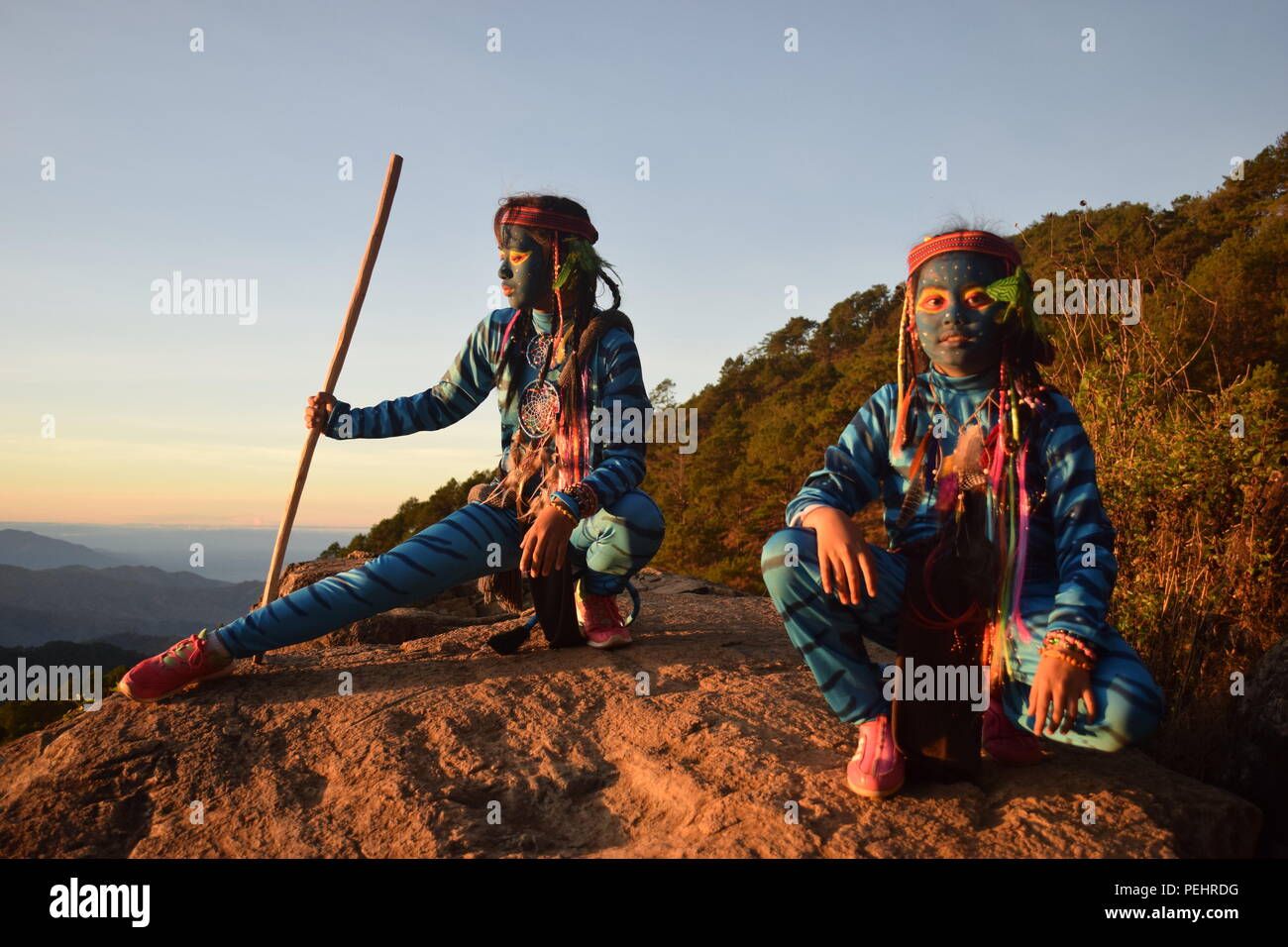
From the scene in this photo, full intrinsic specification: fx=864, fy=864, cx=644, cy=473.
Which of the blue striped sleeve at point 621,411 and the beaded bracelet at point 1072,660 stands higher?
the blue striped sleeve at point 621,411

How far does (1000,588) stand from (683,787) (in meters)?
1.02

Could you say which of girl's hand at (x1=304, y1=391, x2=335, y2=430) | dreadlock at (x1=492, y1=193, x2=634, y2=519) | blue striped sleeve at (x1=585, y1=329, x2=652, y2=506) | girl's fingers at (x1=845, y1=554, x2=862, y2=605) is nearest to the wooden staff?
girl's hand at (x1=304, y1=391, x2=335, y2=430)

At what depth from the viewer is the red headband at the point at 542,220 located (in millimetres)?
3352

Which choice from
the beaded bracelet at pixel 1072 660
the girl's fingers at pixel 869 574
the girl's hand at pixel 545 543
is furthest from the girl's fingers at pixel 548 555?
the beaded bracelet at pixel 1072 660

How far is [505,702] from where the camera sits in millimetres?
2945

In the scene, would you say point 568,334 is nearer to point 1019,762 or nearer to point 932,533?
point 932,533

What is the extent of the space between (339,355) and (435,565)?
1037mm

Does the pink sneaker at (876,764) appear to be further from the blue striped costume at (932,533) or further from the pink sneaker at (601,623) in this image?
the pink sneaker at (601,623)

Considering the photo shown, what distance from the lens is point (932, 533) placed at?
2.48 meters

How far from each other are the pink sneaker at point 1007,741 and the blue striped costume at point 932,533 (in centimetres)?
11

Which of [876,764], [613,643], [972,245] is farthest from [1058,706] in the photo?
[613,643]

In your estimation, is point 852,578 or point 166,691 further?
point 166,691
